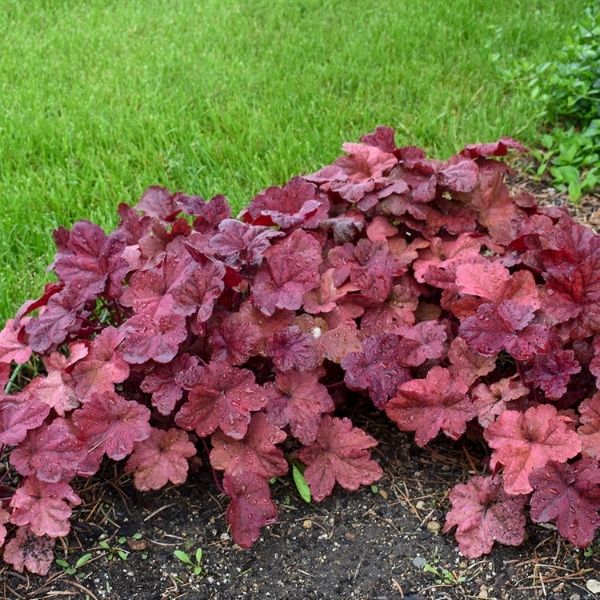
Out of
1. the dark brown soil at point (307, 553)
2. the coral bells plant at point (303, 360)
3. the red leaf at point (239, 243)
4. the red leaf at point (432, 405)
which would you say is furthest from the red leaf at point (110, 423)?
the red leaf at point (432, 405)

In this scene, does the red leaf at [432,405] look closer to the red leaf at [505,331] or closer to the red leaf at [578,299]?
the red leaf at [505,331]

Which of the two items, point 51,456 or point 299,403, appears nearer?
point 51,456

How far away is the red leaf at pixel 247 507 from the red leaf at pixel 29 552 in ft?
1.40

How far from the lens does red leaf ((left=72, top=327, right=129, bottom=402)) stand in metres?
2.14

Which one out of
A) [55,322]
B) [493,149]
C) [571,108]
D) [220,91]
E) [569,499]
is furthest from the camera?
[220,91]

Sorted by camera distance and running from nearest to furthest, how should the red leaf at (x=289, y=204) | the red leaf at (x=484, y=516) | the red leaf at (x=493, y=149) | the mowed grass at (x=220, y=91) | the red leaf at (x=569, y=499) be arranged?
the red leaf at (x=569, y=499), the red leaf at (x=484, y=516), the red leaf at (x=289, y=204), the red leaf at (x=493, y=149), the mowed grass at (x=220, y=91)

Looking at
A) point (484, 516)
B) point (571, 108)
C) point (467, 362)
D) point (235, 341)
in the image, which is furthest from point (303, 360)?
point (571, 108)

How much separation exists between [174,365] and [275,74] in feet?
7.98

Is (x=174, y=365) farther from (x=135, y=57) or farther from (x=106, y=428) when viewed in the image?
(x=135, y=57)

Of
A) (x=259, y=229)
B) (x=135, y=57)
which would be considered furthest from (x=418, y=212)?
(x=135, y=57)

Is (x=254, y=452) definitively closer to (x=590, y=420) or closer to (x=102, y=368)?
(x=102, y=368)

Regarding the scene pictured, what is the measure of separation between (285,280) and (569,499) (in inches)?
34.6

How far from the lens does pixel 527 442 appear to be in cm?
204

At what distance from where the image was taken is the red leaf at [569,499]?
75.0 inches
